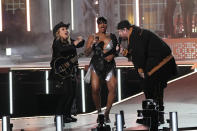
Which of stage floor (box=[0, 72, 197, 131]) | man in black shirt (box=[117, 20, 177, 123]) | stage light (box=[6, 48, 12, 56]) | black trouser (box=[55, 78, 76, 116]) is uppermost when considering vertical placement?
man in black shirt (box=[117, 20, 177, 123])

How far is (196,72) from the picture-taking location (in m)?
11.9

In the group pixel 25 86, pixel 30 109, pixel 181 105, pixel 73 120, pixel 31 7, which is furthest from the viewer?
pixel 31 7

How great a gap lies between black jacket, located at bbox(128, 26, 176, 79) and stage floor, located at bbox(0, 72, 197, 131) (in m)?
0.61

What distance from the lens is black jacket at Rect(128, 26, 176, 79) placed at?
725 cm

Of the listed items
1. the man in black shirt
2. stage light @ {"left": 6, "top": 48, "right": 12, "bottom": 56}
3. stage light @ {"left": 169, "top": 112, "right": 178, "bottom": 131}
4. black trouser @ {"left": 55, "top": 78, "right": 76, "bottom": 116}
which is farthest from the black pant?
stage light @ {"left": 6, "top": 48, "right": 12, "bottom": 56}

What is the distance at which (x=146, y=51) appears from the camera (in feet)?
24.1

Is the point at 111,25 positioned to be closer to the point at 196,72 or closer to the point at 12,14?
the point at 12,14

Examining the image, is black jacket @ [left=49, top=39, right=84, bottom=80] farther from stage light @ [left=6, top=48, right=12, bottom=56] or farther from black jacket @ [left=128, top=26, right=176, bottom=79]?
stage light @ [left=6, top=48, right=12, bottom=56]

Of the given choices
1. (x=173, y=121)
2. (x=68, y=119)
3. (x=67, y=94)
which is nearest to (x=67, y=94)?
(x=67, y=94)

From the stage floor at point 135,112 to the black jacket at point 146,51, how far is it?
61 cm

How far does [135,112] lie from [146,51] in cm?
205

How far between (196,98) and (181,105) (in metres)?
0.54

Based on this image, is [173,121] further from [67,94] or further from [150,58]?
[67,94]

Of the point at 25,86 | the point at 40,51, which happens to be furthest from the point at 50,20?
the point at 25,86
